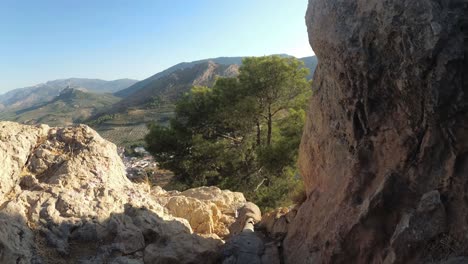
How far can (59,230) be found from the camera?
24.9 ft

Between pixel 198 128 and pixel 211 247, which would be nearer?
pixel 211 247

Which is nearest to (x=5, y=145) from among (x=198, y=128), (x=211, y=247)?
(x=211, y=247)

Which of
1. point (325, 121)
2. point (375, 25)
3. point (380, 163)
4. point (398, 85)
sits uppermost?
point (375, 25)

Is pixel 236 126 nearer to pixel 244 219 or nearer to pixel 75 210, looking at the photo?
pixel 244 219

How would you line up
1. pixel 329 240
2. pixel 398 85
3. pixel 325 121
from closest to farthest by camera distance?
pixel 398 85, pixel 329 240, pixel 325 121

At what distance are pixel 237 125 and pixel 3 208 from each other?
662 inches

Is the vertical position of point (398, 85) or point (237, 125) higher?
point (398, 85)

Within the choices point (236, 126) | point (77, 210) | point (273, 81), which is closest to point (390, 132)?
point (77, 210)

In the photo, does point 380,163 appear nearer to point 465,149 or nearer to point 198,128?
point 465,149

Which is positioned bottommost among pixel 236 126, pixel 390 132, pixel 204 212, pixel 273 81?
pixel 204 212

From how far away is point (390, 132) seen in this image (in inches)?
258

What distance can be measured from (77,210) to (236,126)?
51.7 feet

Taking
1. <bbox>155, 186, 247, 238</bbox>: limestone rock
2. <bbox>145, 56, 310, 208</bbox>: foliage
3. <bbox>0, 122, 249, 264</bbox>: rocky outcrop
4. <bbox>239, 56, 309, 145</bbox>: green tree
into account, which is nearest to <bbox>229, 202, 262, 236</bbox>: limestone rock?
<bbox>155, 186, 247, 238</bbox>: limestone rock

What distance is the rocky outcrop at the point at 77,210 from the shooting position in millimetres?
7219
